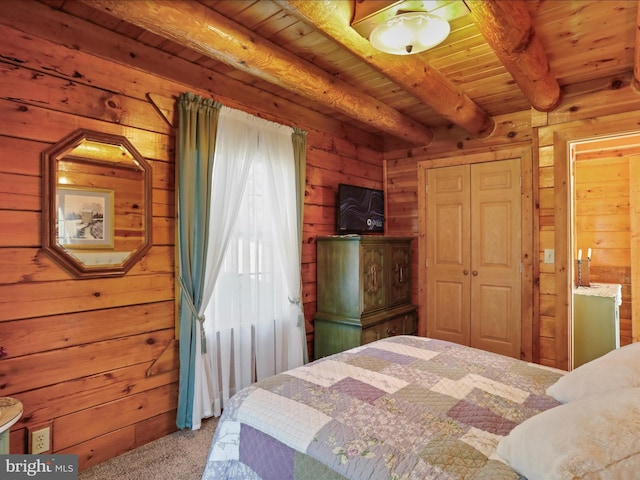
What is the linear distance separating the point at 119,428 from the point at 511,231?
10.7 feet

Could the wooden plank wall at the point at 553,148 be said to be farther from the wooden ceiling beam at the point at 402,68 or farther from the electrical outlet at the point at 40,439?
the electrical outlet at the point at 40,439

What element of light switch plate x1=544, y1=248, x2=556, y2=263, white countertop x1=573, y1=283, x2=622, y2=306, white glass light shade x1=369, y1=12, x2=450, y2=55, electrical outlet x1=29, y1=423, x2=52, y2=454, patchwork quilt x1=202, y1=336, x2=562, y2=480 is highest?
white glass light shade x1=369, y1=12, x2=450, y2=55

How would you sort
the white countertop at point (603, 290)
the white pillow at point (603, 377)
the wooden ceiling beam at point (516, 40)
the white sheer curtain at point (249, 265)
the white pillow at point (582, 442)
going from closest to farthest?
1. the white pillow at point (582, 442)
2. the white pillow at point (603, 377)
3. the wooden ceiling beam at point (516, 40)
4. the white sheer curtain at point (249, 265)
5. the white countertop at point (603, 290)

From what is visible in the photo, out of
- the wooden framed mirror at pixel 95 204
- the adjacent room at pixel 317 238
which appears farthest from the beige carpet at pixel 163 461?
the wooden framed mirror at pixel 95 204

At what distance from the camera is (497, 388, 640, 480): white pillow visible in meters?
0.89

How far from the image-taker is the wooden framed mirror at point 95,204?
6.37 ft

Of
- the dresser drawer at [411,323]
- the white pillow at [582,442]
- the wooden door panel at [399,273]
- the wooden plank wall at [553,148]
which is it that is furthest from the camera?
the dresser drawer at [411,323]

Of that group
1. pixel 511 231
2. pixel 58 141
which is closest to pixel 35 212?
pixel 58 141

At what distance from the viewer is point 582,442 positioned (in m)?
0.94

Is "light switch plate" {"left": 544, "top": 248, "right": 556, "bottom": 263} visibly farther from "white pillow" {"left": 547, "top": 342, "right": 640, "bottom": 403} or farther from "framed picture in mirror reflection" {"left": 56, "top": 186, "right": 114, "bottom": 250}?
"framed picture in mirror reflection" {"left": 56, "top": 186, "right": 114, "bottom": 250}

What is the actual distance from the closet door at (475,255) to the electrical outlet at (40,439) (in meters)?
3.09

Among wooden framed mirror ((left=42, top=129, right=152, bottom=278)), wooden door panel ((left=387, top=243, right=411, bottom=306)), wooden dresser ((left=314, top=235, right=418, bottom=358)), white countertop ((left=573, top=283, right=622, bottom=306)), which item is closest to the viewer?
wooden framed mirror ((left=42, top=129, right=152, bottom=278))

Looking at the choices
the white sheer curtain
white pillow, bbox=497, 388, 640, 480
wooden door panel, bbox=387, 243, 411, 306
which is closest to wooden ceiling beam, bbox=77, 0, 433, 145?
the white sheer curtain

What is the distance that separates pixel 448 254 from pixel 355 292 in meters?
1.16
